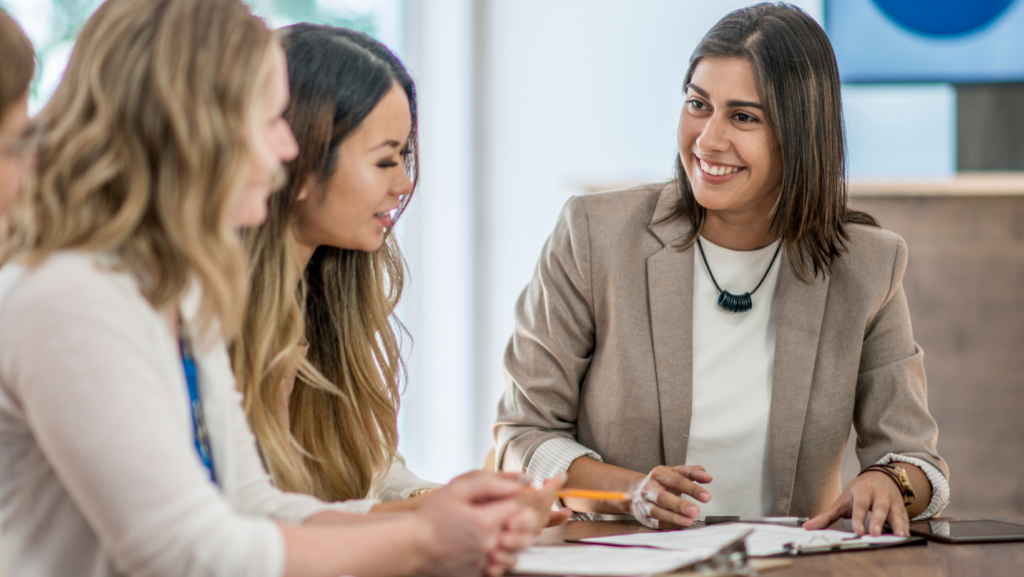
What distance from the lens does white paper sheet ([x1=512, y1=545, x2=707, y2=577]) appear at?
943 millimetres

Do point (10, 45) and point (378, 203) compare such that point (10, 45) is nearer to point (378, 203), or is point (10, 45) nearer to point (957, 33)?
point (378, 203)

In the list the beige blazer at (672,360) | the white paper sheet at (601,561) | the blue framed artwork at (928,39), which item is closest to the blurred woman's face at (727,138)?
the beige blazer at (672,360)

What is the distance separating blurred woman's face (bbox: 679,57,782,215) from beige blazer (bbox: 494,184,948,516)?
130 millimetres

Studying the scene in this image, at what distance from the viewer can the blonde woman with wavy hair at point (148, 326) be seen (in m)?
0.74

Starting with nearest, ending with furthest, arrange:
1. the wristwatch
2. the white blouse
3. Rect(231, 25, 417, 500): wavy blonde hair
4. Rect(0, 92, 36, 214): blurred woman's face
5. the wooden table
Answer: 1. the white blouse
2. Rect(0, 92, 36, 214): blurred woman's face
3. the wooden table
4. Rect(231, 25, 417, 500): wavy blonde hair
5. the wristwatch

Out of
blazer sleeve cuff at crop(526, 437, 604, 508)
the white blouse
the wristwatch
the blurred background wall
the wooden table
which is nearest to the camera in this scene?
the white blouse

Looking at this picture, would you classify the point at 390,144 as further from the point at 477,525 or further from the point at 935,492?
the point at 935,492

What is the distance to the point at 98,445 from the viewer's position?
732mm

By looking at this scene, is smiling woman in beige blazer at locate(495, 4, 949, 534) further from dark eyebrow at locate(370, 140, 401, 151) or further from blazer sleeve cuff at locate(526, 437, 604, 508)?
dark eyebrow at locate(370, 140, 401, 151)

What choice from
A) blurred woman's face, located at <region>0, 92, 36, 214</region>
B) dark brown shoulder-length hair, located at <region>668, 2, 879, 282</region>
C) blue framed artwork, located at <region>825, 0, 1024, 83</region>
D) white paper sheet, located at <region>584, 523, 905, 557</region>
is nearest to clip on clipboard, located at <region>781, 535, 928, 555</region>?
white paper sheet, located at <region>584, 523, 905, 557</region>

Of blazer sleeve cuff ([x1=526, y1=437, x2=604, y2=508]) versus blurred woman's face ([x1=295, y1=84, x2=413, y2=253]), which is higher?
blurred woman's face ([x1=295, y1=84, x2=413, y2=253])

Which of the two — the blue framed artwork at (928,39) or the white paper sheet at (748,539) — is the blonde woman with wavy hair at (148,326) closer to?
the white paper sheet at (748,539)

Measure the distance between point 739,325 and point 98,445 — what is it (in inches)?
47.8

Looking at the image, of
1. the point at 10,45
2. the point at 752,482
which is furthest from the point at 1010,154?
the point at 10,45
